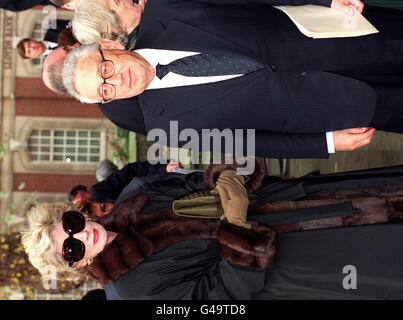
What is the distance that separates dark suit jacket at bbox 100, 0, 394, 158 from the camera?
260 cm

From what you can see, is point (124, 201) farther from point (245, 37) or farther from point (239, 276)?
point (245, 37)

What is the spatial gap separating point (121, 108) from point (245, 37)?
1201 millimetres

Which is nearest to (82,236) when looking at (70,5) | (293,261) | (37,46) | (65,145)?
(293,261)

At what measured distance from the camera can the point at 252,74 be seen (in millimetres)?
2650

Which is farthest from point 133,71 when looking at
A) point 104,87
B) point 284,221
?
point 284,221

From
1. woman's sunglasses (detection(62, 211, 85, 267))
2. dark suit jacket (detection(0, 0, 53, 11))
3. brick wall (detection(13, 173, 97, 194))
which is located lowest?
brick wall (detection(13, 173, 97, 194))

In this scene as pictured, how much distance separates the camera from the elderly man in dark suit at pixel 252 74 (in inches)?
103

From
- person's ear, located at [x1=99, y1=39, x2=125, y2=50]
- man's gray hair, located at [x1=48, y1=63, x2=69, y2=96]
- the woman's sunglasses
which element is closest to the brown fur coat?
the woman's sunglasses

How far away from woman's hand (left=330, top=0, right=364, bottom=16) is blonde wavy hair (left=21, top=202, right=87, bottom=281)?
2.14 m

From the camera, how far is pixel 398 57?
2.78 meters

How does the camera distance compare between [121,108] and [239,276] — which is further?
[121,108]

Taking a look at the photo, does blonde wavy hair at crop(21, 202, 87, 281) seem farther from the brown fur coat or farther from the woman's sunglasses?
the brown fur coat

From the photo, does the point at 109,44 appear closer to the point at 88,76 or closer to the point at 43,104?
the point at 88,76

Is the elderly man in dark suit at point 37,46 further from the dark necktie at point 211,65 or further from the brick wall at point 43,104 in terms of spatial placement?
the brick wall at point 43,104
